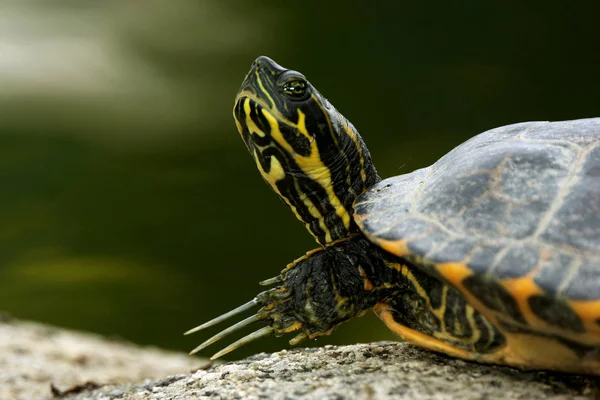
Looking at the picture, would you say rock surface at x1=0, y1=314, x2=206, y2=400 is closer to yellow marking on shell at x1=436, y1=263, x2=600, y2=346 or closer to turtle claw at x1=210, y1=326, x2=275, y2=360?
turtle claw at x1=210, y1=326, x2=275, y2=360

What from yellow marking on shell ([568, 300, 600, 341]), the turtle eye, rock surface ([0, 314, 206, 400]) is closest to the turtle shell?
yellow marking on shell ([568, 300, 600, 341])

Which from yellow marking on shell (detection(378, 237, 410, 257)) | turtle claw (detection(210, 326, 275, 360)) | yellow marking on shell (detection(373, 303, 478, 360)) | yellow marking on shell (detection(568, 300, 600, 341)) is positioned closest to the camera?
yellow marking on shell (detection(568, 300, 600, 341))

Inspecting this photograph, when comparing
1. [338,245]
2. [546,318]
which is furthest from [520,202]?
[338,245]

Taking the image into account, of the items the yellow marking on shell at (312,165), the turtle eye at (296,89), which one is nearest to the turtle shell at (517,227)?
the yellow marking on shell at (312,165)

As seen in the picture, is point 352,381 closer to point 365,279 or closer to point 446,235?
point 365,279

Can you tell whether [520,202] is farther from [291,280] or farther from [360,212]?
[291,280]

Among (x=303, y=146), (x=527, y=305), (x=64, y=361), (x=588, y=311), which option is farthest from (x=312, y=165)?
(x=64, y=361)
